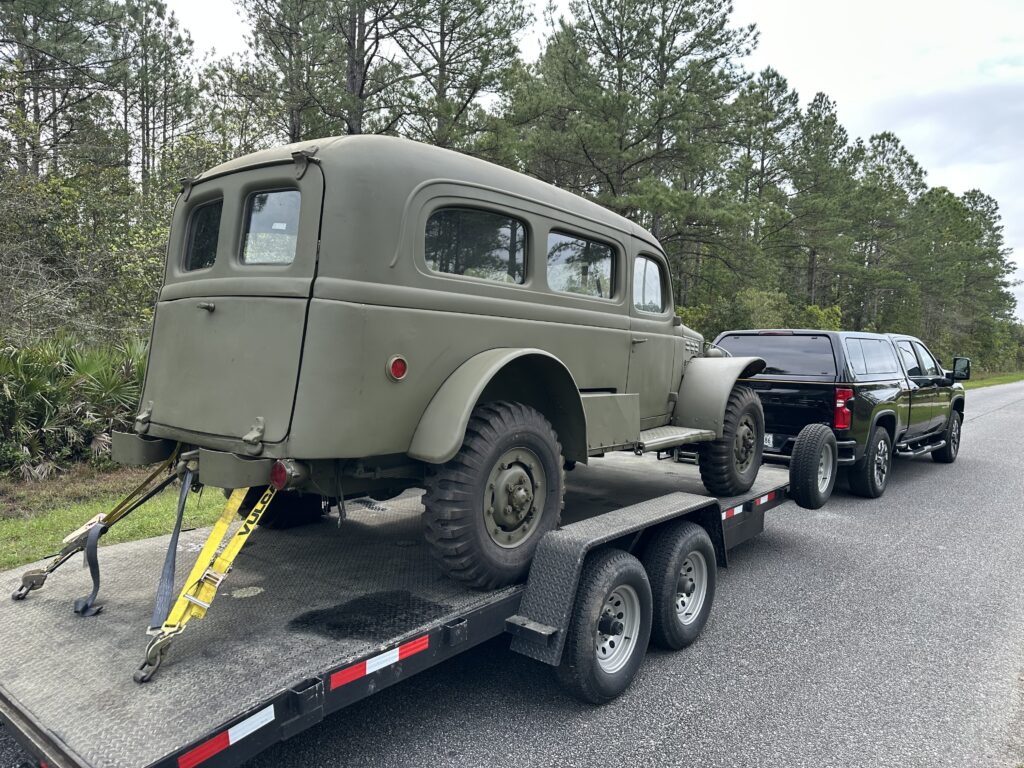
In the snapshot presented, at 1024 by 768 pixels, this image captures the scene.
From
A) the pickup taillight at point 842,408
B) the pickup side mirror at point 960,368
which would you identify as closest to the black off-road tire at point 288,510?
the pickup taillight at point 842,408

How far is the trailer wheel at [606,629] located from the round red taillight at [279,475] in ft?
4.92

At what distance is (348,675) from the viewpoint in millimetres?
2508

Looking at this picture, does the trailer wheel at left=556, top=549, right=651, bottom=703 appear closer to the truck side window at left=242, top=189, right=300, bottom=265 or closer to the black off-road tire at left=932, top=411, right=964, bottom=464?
the truck side window at left=242, top=189, right=300, bottom=265

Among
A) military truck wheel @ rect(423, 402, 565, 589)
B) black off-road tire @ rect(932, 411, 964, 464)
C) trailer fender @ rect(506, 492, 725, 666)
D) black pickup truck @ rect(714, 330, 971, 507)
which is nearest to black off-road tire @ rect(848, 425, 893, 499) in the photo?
black pickup truck @ rect(714, 330, 971, 507)

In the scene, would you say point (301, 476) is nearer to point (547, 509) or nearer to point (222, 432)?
point (222, 432)

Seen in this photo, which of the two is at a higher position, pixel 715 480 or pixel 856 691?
pixel 715 480

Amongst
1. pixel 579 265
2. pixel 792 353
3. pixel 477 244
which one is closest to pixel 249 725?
pixel 477 244

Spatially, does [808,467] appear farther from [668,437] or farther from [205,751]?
[205,751]

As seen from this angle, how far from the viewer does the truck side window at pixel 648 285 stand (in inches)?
197

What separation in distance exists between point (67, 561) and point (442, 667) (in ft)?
6.87

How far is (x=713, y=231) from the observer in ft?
66.3

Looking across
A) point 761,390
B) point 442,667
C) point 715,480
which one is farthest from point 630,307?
point 761,390

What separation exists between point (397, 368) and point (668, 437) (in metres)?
2.39

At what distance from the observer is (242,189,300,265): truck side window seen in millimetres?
3189
